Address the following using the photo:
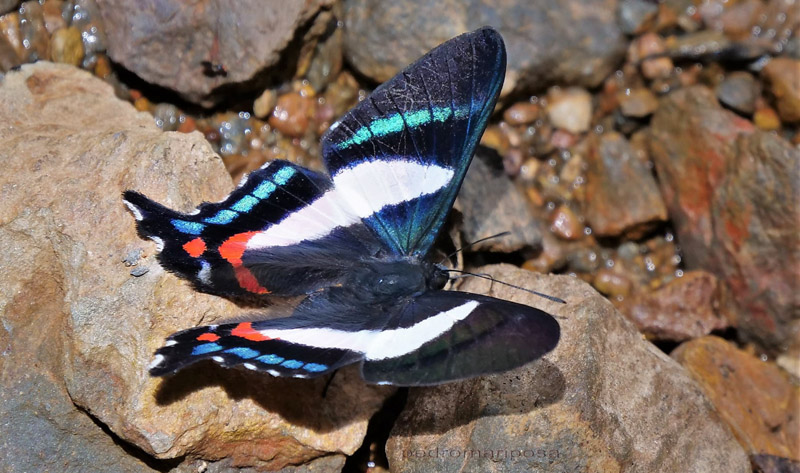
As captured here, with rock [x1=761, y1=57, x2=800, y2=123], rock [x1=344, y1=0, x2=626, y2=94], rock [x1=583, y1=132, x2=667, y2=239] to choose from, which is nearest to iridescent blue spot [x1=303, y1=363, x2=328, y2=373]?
rock [x1=344, y1=0, x2=626, y2=94]

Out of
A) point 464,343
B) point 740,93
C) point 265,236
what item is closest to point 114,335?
point 265,236

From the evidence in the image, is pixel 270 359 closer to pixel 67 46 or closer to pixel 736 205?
pixel 67 46

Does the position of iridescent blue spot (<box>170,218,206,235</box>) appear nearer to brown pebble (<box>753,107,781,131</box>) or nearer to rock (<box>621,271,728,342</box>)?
rock (<box>621,271,728,342</box>)

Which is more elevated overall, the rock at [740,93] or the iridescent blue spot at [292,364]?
the iridescent blue spot at [292,364]

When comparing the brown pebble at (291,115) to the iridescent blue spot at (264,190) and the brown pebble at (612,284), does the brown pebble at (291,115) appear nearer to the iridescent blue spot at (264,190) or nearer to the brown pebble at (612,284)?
the iridescent blue spot at (264,190)

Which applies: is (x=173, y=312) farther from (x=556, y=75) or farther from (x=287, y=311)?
(x=556, y=75)

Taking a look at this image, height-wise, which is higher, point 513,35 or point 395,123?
point 395,123

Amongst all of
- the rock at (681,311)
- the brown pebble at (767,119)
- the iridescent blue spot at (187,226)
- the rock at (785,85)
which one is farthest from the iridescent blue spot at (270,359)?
the rock at (785,85)
